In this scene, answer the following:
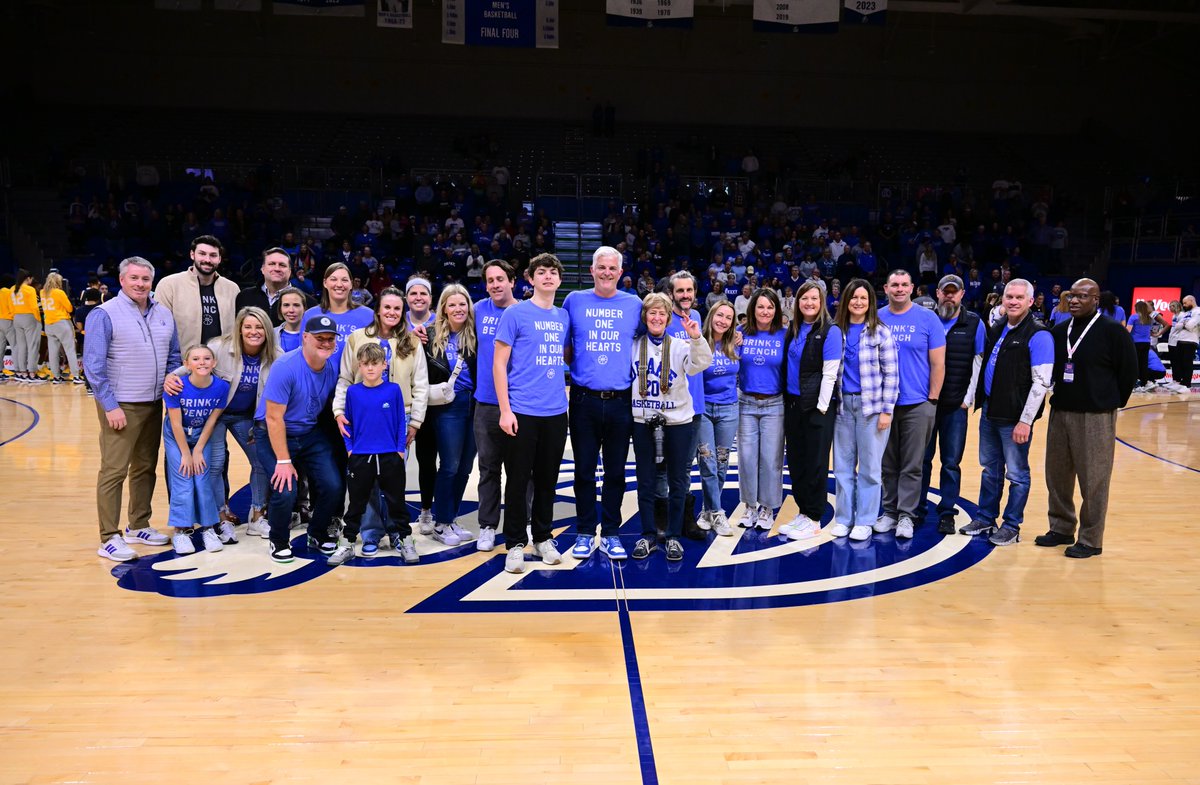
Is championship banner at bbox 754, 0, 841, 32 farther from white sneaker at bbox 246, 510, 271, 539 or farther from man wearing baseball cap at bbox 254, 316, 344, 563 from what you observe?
white sneaker at bbox 246, 510, 271, 539

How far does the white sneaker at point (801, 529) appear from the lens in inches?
231

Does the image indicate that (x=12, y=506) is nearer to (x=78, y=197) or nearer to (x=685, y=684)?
(x=685, y=684)

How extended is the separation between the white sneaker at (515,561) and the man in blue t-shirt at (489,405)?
1.43ft

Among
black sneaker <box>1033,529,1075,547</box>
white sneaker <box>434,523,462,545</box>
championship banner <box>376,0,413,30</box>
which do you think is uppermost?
championship banner <box>376,0,413,30</box>

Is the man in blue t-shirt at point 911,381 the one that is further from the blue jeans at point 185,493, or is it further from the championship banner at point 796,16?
the championship banner at point 796,16

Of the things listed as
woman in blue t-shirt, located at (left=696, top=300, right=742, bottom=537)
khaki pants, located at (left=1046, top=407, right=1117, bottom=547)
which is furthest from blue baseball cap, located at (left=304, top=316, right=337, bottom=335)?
khaki pants, located at (left=1046, top=407, right=1117, bottom=547)

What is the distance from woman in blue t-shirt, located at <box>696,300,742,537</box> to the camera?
5.87 meters

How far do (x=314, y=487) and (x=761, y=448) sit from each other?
2942 millimetres

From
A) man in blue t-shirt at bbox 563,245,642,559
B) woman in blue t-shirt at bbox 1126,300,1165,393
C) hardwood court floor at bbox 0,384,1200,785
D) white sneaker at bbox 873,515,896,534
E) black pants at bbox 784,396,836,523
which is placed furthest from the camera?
woman in blue t-shirt at bbox 1126,300,1165,393

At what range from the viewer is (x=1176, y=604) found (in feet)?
15.6

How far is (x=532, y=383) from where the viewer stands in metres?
4.99

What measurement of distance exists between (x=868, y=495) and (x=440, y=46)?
20520 millimetres

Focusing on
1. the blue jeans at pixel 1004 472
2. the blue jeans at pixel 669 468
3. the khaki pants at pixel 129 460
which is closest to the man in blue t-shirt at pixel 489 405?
the blue jeans at pixel 669 468

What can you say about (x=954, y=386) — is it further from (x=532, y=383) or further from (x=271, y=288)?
(x=271, y=288)
